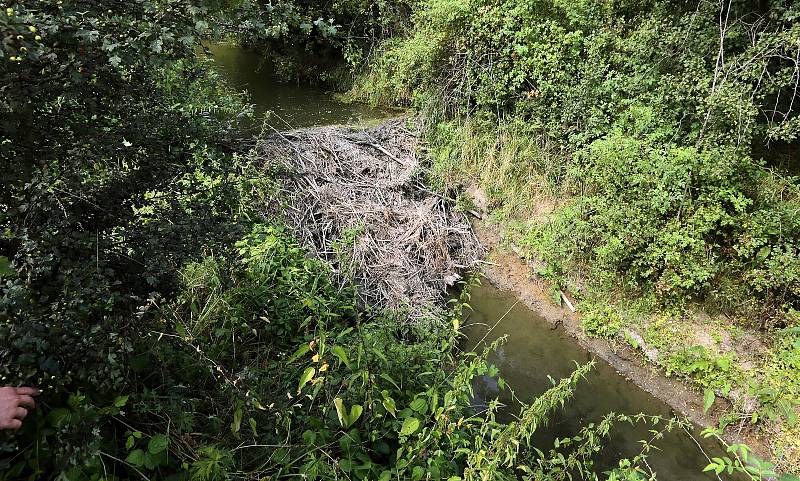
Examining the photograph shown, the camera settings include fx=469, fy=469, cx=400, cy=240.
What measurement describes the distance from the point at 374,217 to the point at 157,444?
12.2 feet

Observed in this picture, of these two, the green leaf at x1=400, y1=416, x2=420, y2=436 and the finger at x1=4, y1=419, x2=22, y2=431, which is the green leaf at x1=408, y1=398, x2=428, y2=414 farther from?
the finger at x1=4, y1=419, x2=22, y2=431

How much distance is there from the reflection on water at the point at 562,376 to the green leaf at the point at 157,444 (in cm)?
276

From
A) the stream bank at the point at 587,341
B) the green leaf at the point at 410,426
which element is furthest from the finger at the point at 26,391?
the stream bank at the point at 587,341

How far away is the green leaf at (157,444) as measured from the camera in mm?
1840

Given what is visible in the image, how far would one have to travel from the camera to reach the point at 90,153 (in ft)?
6.15

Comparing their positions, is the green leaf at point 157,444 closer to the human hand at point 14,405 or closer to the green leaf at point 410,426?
the human hand at point 14,405

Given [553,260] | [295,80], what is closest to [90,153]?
[553,260]

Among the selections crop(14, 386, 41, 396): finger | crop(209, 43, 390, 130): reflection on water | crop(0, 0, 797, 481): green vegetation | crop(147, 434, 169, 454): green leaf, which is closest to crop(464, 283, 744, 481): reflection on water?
crop(0, 0, 797, 481): green vegetation

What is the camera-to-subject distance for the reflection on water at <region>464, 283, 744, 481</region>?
12.5 feet

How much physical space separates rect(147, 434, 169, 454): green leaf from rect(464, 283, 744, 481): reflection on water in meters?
2.76

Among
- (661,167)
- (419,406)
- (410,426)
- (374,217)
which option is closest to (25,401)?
(410,426)

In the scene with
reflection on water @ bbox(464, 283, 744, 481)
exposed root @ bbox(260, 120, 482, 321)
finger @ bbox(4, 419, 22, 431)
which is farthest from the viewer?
exposed root @ bbox(260, 120, 482, 321)

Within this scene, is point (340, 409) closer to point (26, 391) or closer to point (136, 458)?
point (136, 458)

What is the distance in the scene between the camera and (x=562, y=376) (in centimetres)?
452
